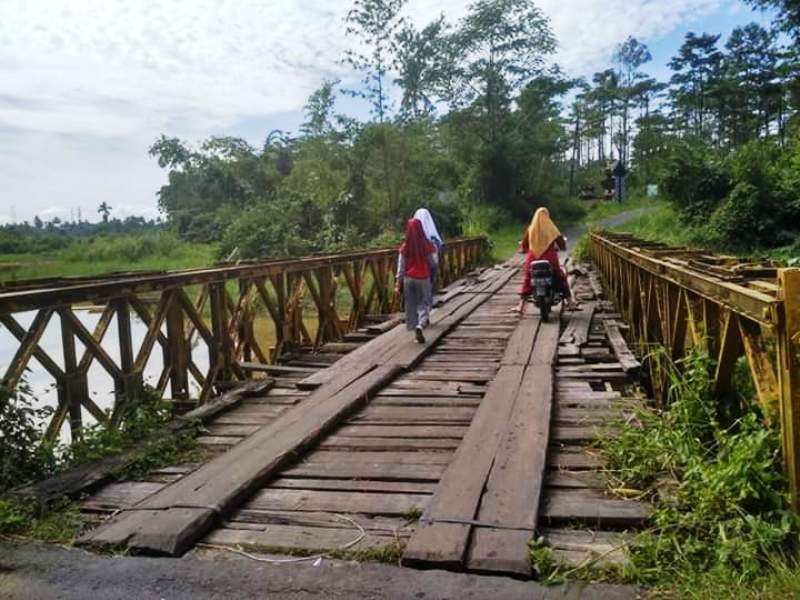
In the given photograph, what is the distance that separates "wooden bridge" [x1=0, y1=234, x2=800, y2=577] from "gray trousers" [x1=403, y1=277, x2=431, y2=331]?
34 centimetres

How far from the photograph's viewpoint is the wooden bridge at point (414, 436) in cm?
249

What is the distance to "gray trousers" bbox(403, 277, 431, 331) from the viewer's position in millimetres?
6895

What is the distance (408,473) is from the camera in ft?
10.5

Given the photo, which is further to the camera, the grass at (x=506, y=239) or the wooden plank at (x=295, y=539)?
the grass at (x=506, y=239)

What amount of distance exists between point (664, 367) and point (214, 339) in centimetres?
338

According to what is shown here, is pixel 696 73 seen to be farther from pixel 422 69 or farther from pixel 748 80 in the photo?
pixel 422 69

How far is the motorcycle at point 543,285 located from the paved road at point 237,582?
221 inches

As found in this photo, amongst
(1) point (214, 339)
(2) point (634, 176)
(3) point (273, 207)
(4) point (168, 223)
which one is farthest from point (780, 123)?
(1) point (214, 339)

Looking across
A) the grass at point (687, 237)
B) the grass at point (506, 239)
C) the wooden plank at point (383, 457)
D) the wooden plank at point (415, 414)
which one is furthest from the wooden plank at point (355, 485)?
the grass at point (506, 239)

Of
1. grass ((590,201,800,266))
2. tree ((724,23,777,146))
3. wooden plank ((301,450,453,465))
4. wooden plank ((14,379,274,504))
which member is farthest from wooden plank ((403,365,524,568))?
tree ((724,23,777,146))

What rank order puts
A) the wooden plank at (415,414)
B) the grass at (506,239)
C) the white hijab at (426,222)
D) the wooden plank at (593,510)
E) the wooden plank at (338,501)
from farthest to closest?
the grass at (506,239) → the white hijab at (426,222) → the wooden plank at (415,414) → the wooden plank at (338,501) → the wooden plank at (593,510)

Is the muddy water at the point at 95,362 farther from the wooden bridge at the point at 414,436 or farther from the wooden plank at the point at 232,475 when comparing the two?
the wooden plank at the point at 232,475

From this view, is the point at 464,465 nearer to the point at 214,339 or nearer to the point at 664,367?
the point at 664,367

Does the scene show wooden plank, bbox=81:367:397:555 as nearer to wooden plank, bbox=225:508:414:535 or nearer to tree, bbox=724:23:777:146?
wooden plank, bbox=225:508:414:535
